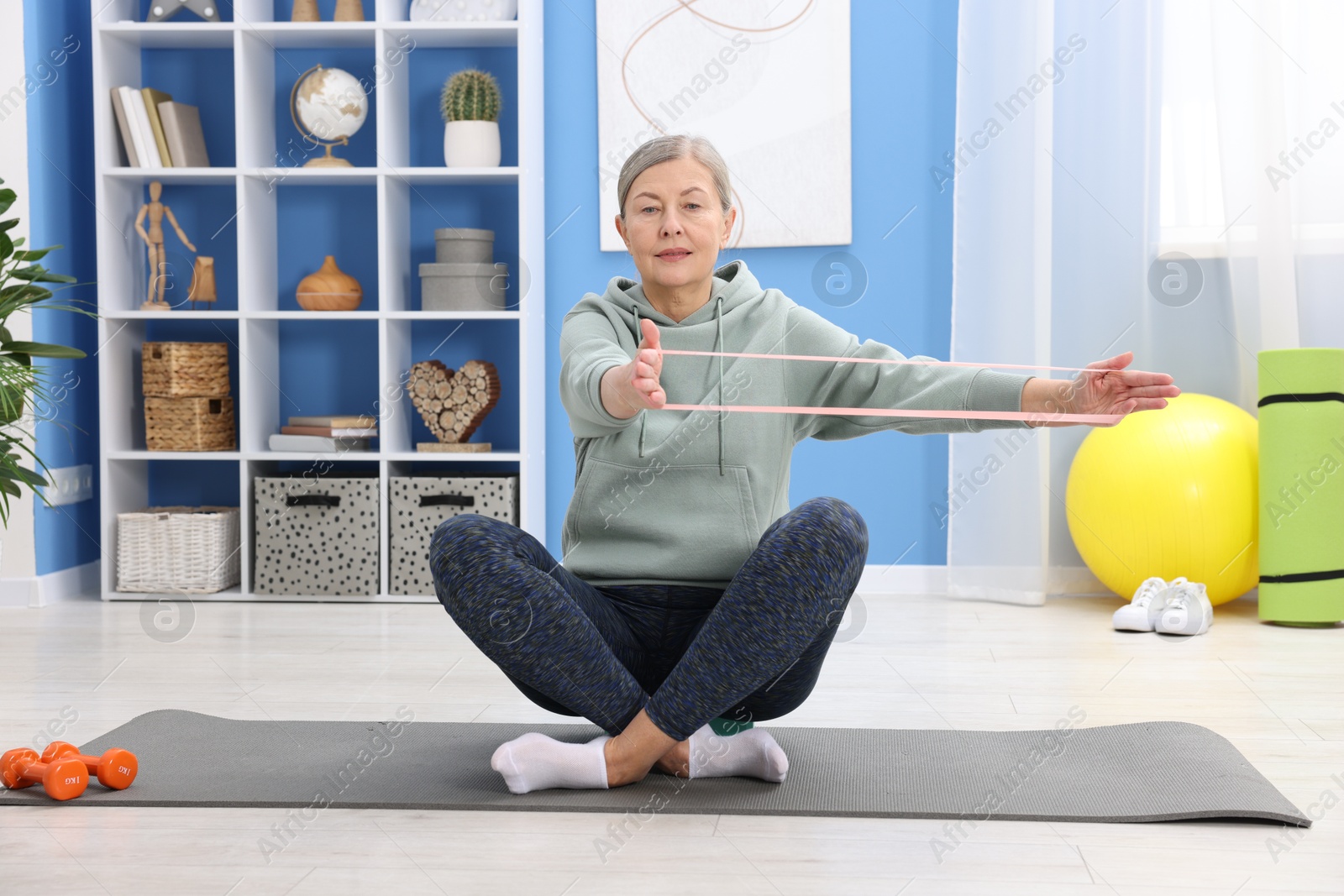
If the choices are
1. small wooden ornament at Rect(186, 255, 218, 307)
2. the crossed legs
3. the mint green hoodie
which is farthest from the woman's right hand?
small wooden ornament at Rect(186, 255, 218, 307)

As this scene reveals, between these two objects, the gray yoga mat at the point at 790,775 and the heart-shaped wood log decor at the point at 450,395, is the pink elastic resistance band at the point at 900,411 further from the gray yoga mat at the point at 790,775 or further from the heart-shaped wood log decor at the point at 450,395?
the heart-shaped wood log decor at the point at 450,395

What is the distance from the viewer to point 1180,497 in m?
2.72

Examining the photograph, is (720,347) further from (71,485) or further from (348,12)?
(71,485)

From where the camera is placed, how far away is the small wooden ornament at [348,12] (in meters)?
3.10

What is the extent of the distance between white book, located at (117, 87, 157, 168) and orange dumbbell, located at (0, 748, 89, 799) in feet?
6.68

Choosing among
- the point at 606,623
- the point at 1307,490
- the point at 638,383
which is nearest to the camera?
the point at 638,383

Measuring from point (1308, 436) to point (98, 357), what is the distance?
293cm

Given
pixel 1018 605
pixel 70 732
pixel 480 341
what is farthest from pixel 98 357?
pixel 1018 605

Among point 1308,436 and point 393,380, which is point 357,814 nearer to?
point 393,380

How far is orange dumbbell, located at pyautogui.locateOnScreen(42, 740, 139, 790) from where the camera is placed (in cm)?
146

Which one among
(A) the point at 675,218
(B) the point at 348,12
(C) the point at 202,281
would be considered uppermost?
(B) the point at 348,12

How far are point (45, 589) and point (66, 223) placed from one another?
953mm

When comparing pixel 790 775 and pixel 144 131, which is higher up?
pixel 144 131

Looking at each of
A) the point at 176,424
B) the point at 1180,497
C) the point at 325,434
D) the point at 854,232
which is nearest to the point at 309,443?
the point at 325,434
